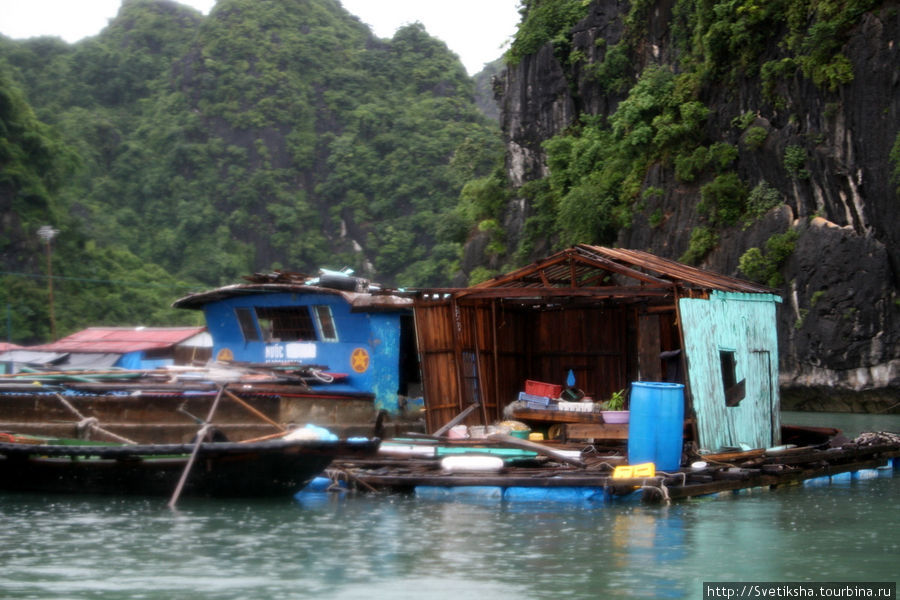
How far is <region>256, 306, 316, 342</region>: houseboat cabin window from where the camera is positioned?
50.9ft

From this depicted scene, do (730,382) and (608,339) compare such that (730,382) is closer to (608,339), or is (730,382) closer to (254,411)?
(608,339)

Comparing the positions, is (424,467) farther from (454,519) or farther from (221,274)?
(221,274)

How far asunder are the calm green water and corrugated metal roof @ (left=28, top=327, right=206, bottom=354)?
66.0 ft

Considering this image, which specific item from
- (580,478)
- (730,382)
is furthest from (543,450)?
(730,382)

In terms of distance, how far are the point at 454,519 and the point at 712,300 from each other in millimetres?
5144

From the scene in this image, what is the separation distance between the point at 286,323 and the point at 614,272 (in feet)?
16.8

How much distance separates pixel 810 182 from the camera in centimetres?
2991

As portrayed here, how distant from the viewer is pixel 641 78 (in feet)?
120

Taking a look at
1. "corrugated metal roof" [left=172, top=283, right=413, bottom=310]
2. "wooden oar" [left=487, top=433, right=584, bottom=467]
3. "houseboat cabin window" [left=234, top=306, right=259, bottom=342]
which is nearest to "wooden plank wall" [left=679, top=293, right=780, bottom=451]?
"wooden oar" [left=487, top=433, right=584, bottom=467]

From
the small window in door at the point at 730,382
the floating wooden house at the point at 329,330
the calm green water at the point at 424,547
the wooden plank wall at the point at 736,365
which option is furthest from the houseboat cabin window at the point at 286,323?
the small window in door at the point at 730,382

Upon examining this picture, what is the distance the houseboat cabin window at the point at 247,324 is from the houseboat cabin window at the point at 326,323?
1400 millimetres

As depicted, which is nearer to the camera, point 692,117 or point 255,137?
point 692,117

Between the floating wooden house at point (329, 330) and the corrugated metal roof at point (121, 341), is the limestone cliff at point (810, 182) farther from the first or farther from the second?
the floating wooden house at point (329, 330)

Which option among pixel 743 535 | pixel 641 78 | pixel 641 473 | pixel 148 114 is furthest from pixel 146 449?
pixel 148 114
